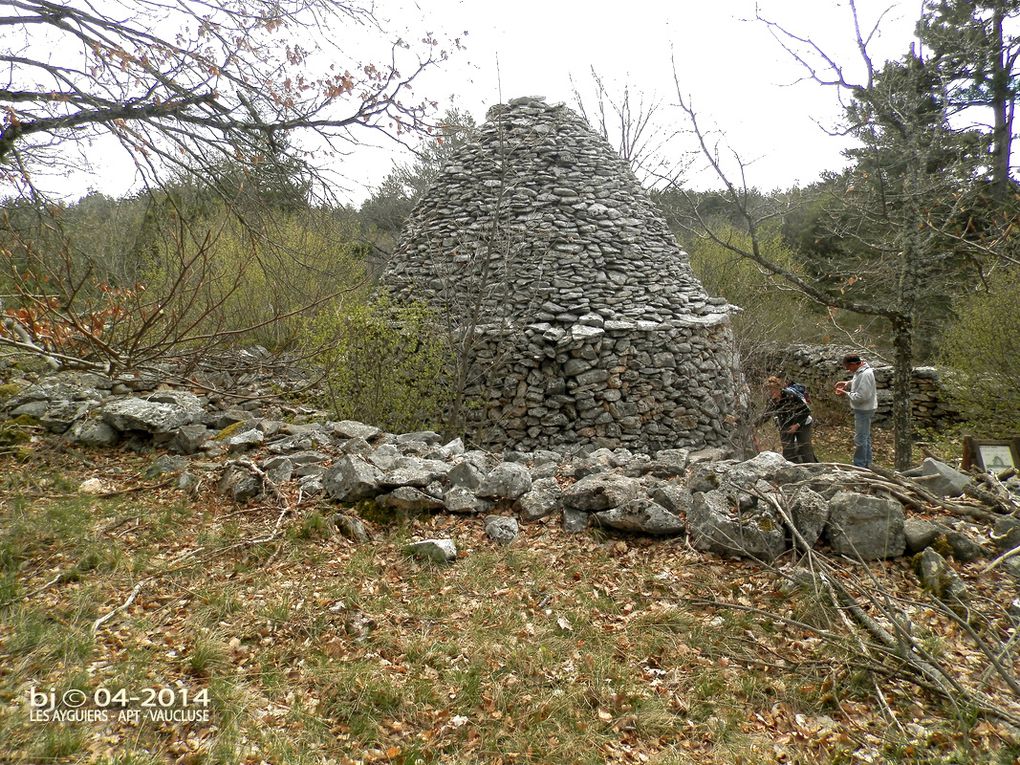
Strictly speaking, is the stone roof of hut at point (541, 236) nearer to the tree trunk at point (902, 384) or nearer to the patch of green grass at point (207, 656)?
the tree trunk at point (902, 384)

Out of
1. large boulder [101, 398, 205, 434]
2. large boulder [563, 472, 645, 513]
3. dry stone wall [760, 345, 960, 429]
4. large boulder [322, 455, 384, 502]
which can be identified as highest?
large boulder [101, 398, 205, 434]

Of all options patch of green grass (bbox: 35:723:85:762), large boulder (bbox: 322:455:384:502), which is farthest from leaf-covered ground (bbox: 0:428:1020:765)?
large boulder (bbox: 322:455:384:502)

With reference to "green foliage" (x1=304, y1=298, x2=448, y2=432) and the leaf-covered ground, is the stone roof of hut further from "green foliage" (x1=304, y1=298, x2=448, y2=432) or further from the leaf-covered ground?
the leaf-covered ground

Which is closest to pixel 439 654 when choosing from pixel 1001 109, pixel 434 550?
pixel 434 550

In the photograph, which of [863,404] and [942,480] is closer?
[942,480]

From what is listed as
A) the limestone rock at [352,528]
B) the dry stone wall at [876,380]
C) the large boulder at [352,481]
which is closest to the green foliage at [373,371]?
the large boulder at [352,481]

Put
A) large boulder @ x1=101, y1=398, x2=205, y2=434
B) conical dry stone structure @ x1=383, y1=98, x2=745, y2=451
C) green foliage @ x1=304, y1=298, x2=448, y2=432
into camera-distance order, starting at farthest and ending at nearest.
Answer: conical dry stone structure @ x1=383, y1=98, x2=745, y2=451, green foliage @ x1=304, y1=298, x2=448, y2=432, large boulder @ x1=101, y1=398, x2=205, y2=434

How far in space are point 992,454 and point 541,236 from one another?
549 cm

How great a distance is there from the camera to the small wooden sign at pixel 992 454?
13.6 ft

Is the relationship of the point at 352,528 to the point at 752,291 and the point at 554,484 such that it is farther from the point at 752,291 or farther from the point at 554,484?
the point at 752,291

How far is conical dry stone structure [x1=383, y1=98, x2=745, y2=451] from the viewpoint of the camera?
296 inches

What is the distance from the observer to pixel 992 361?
25.0 feet

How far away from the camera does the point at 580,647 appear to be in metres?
2.79

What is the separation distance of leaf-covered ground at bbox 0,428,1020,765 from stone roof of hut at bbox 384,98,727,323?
419 centimetres
